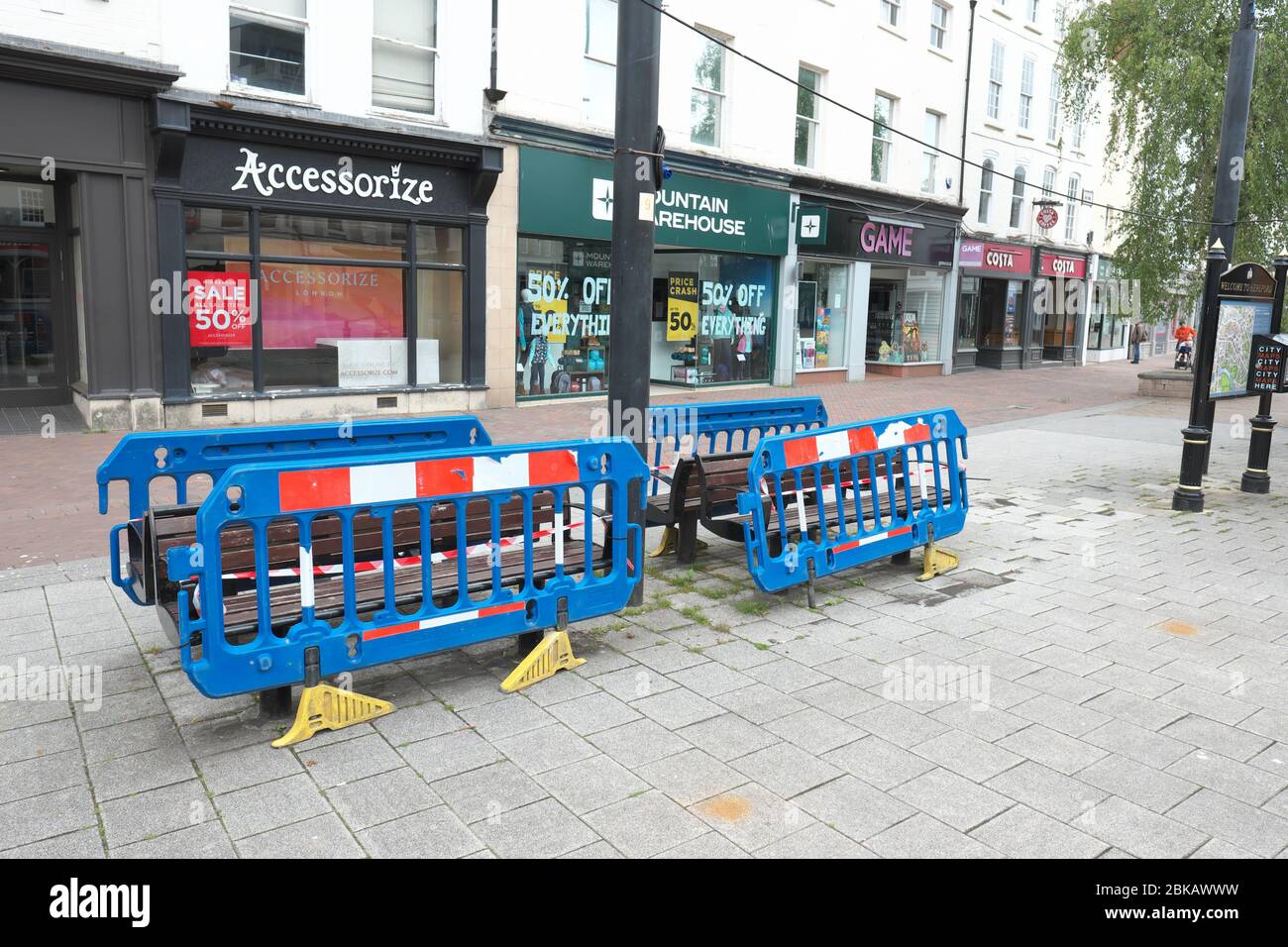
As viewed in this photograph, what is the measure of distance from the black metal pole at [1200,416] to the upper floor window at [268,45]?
36.5ft

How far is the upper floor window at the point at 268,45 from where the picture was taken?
480 inches

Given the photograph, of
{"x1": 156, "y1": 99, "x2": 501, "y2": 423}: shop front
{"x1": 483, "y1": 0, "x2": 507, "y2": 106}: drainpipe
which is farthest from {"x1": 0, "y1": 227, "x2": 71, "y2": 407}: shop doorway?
{"x1": 483, "y1": 0, "x2": 507, "y2": 106}: drainpipe

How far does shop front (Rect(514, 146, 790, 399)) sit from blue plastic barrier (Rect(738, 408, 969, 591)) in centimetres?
686

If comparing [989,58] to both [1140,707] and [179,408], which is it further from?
[1140,707]

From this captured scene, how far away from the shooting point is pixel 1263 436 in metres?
10.5

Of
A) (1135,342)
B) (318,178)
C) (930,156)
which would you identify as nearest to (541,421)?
(318,178)

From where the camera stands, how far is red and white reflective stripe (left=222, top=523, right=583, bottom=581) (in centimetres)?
419

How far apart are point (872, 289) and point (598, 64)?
11329 mm

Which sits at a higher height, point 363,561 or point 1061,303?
point 1061,303

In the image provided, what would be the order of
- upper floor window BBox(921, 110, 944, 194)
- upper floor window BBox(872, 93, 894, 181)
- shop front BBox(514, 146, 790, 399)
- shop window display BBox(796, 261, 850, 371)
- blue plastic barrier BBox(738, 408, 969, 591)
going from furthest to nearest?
1. upper floor window BBox(921, 110, 944, 194)
2. upper floor window BBox(872, 93, 894, 181)
3. shop window display BBox(796, 261, 850, 371)
4. shop front BBox(514, 146, 790, 399)
5. blue plastic barrier BBox(738, 408, 969, 591)

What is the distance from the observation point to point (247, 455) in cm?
551

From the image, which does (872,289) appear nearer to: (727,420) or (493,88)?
(493,88)

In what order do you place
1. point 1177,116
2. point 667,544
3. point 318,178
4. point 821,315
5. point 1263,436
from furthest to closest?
point 821,315, point 1177,116, point 318,178, point 1263,436, point 667,544

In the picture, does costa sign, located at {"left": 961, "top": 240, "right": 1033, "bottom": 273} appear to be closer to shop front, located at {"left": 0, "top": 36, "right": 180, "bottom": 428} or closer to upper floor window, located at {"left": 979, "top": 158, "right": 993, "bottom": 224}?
A: upper floor window, located at {"left": 979, "top": 158, "right": 993, "bottom": 224}
